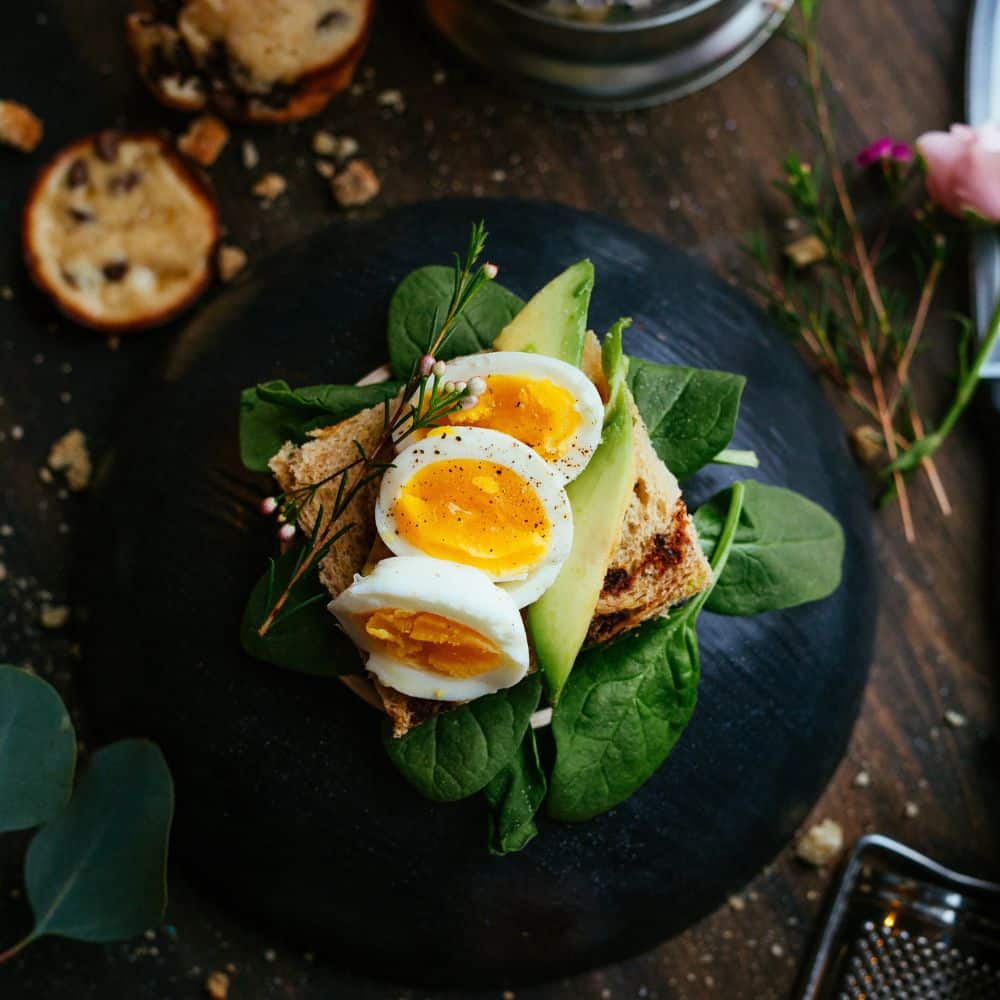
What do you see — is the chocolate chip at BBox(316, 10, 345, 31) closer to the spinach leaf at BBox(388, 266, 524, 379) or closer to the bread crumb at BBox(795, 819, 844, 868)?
the spinach leaf at BBox(388, 266, 524, 379)

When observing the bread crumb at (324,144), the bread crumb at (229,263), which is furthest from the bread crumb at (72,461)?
the bread crumb at (324,144)

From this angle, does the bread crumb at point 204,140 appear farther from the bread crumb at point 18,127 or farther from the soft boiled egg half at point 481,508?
the soft boiled egg half at point 481,508

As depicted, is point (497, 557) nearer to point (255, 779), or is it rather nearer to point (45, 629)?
point (255, 779)

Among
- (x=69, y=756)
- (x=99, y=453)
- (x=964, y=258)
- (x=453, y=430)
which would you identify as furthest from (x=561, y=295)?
(x=964, y=258)

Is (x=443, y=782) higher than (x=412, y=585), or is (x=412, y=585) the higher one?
(x=412, y=585)

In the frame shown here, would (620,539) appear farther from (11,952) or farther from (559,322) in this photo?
(11,952)

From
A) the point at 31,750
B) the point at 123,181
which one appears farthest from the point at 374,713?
the point at 123,181
